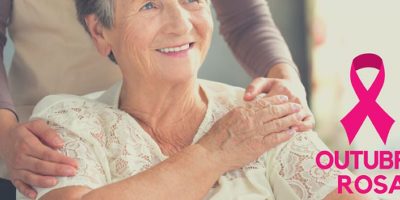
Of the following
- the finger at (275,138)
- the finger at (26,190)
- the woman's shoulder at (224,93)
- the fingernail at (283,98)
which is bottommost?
the finger at (26,190)

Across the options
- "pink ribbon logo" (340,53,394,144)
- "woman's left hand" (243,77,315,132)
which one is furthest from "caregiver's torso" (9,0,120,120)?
"pink ribbon logo" (340,53,394,144)

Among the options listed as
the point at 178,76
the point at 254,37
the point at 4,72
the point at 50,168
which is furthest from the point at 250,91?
the point at 4,72

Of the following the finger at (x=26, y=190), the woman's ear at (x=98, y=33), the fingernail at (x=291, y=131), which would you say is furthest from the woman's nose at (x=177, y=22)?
the finger at (x=26, y=190)

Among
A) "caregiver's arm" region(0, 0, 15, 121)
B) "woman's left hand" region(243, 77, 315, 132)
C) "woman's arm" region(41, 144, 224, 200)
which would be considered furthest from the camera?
"caregiver's arm" region(0, 0, 15, 121)

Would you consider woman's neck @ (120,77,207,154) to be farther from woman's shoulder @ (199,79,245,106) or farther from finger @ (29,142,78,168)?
finger @ (29,142,78,168)

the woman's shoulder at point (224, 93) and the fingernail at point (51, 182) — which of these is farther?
the woman's shoulder at point (224, 93)

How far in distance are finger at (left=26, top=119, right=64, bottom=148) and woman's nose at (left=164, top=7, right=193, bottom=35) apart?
0.77ft

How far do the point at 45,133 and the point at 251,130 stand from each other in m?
0.32

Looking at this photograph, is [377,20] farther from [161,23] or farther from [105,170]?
[105,170]

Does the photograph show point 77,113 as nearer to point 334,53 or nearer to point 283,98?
point 283,98

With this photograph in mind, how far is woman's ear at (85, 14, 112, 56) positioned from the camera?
1.02 metres

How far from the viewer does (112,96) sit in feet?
3.60

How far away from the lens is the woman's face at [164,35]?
0.98 meters

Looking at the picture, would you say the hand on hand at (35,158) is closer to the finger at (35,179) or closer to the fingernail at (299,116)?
the finger at (35,179)
